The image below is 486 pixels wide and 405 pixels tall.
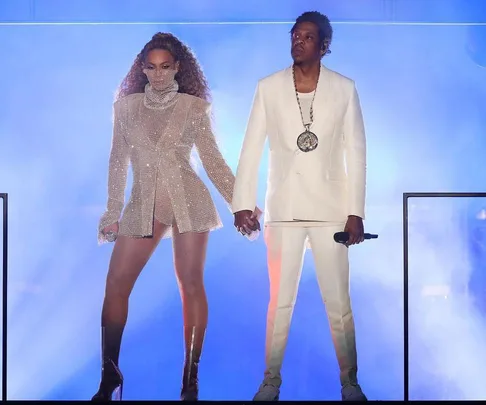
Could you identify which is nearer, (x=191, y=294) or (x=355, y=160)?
(x=355, y=160)

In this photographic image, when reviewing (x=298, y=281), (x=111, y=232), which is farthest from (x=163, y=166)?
(x=298, y=281)

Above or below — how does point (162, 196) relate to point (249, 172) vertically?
below

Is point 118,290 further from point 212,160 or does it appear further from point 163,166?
point 212,160

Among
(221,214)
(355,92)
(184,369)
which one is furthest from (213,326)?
(355,92)

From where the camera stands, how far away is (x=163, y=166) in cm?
426

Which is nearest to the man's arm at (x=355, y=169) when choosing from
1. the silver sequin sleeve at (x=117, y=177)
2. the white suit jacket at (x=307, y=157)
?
the white suit jacket at (x=307, y=157)

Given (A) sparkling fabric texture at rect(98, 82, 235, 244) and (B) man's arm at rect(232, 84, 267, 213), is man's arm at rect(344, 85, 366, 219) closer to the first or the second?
(B) man's arm at rect(232, 84, 267, 213)

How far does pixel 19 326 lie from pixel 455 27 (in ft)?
9.37

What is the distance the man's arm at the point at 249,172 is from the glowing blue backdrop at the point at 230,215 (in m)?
0.32

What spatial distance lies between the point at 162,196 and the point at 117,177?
0.26 meters

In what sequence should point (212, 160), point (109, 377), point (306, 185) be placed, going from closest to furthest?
point (306, 185) → point (109, 377) → point (212, 160)

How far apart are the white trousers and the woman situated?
41 centimetres

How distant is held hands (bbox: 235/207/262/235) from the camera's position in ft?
13.4

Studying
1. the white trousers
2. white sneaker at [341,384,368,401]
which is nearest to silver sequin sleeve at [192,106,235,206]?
the white trousers
